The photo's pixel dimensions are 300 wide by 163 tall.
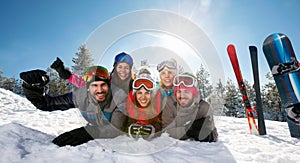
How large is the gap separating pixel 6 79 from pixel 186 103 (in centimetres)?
5200

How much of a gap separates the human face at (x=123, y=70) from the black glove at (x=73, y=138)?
1683mm

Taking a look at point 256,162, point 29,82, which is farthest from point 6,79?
point 256,162

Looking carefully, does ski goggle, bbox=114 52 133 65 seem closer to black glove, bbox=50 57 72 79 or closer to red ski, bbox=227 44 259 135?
black glove, bbox=50 57 72 79

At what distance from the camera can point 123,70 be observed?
4.08 m

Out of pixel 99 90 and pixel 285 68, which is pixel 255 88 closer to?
pixel 285 68

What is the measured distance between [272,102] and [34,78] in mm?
29032

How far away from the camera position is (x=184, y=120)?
326cm

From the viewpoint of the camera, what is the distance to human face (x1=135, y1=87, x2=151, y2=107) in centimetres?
310

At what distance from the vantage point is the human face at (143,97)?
310 cm

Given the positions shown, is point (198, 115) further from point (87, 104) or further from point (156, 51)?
point (87, 104)

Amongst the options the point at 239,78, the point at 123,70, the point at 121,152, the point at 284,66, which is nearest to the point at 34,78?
the point at 123,70

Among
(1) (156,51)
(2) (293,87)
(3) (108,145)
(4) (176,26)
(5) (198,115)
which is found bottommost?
(3) (108,145)

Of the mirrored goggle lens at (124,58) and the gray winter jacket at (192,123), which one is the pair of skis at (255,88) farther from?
the mirrored goggle lens at (124,58)

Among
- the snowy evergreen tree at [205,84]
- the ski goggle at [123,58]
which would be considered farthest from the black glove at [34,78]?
the snowy evergreen tree at [205,84]
